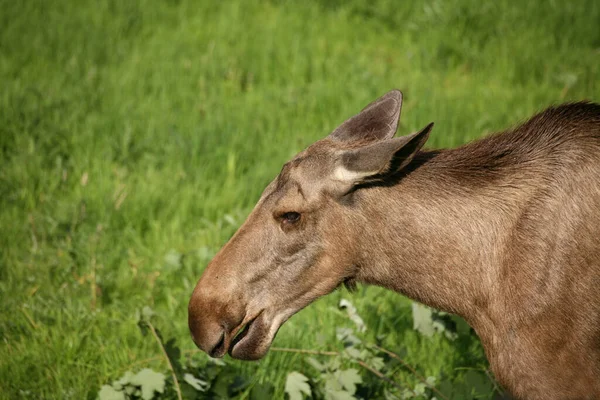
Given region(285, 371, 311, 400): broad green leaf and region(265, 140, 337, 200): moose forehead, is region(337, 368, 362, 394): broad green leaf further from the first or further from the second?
region(265, 140, 337, 200): moose forehead

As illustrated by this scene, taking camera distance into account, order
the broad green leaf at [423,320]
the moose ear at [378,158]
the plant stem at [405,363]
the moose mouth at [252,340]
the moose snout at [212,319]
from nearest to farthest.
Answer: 1. the moose ear at [378,158]
2. the moose snout at [212,319]
3. the moose mouth at [252,340]
4. the plant stem at [405,363]
5. the broad green leaf at [423,320]

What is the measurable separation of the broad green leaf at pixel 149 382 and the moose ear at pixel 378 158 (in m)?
1.58

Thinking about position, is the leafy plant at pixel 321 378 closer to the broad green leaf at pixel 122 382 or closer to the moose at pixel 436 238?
the broad green leaf at pixel 122 382

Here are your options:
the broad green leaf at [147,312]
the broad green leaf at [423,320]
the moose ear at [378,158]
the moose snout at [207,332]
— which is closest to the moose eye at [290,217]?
the moose ear at [378,158]

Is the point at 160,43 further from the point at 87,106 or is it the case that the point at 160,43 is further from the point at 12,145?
the point at 12,145

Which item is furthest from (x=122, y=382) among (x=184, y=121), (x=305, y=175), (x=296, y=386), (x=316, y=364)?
(x=184, y=121)

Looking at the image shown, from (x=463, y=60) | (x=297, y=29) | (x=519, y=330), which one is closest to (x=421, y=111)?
(x=463, y=60)

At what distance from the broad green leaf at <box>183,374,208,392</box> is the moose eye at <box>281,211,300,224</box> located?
1.18m

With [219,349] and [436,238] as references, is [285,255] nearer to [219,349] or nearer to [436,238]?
[219,349]

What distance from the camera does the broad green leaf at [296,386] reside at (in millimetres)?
4641

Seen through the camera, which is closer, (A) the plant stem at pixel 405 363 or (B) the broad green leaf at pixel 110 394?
(B) the broad green leaf at pixel 110 394

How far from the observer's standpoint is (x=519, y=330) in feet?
12.9

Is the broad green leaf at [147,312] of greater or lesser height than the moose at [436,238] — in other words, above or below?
below

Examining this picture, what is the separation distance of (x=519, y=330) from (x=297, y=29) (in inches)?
252
